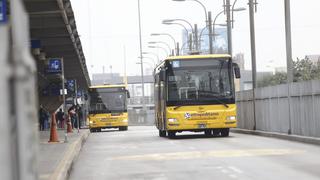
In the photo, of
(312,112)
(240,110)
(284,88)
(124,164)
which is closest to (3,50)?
→ (124,164)

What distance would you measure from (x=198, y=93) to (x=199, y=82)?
1.39 feet

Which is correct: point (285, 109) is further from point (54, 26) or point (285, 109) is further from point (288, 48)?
point (54, 26)

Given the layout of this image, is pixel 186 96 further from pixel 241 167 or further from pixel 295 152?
pixel 241 167

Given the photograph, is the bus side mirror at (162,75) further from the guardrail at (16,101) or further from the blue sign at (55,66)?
the guardrail at (16,101)

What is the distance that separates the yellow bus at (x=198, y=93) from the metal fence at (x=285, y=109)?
5.66ft

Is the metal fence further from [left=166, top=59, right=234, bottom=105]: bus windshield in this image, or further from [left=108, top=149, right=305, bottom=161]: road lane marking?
[left=108, top=149, right=305, bottom=161]: road lane marking

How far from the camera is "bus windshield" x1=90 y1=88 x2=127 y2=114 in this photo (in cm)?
4669

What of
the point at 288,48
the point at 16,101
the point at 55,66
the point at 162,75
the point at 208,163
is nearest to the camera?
the point at 16,101

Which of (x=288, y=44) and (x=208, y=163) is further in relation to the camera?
(x=288, y=44)

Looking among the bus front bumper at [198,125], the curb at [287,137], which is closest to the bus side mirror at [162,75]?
the bus front bumper at [198,125]

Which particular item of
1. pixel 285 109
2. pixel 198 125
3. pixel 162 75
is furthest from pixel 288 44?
pixel 162 75

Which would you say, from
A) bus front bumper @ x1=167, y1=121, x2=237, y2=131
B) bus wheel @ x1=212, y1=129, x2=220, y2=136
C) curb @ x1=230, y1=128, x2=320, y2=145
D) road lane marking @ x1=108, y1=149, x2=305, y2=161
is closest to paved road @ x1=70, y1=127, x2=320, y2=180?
road lane marking @ x1=108, y1=149, x2=305, y2=161

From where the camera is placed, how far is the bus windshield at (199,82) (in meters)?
26.9

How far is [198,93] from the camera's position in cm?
2695
